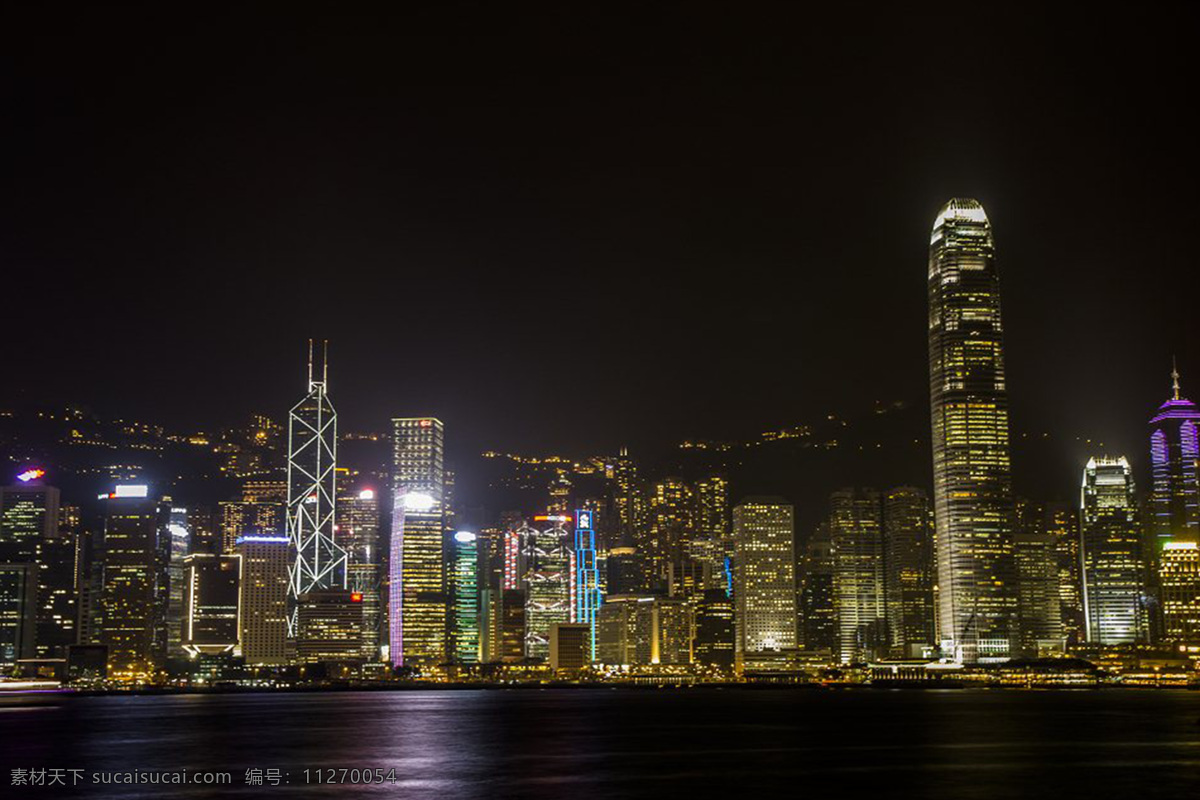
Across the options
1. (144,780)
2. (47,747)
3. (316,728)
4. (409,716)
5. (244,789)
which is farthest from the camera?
(409,716)

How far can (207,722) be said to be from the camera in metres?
142

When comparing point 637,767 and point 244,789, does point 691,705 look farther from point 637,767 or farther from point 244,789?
point 244,789

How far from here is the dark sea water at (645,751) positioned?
7512 cm

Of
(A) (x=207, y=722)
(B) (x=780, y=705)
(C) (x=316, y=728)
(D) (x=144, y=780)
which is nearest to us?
(D) (x=144, y=780)

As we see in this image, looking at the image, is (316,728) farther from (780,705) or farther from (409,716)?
(780,705)

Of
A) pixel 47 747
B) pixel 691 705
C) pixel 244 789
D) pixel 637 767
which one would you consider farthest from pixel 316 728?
pixel 691 705

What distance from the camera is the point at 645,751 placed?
101 metres

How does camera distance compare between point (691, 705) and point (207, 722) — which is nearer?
point (207, 722)

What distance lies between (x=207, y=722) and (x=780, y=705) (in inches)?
3331

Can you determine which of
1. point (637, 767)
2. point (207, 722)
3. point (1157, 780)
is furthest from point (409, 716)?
point (1157, 780)

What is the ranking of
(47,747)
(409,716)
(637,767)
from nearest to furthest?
(637,767), (47,747), (409,716)

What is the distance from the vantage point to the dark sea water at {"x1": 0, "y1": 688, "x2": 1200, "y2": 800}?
7512cm

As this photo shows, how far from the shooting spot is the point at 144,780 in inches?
3034

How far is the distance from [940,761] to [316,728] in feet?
211
